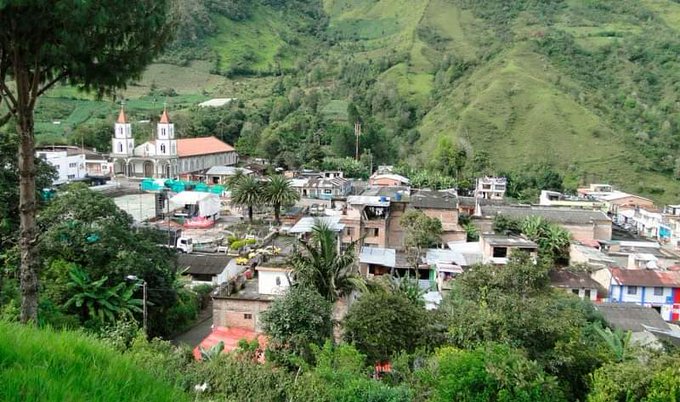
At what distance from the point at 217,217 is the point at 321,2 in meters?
129

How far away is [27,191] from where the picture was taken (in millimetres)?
7906

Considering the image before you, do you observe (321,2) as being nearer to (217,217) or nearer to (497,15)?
(497,15)

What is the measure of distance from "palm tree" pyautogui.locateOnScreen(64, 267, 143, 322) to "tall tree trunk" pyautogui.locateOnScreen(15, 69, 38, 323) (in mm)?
6031

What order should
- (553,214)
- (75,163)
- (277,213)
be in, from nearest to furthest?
(553,214) → (277,213) → (75,163)

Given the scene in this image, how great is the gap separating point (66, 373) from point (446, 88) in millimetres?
83274

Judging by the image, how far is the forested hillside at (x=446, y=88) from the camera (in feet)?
205

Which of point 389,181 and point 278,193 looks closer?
point 278,193

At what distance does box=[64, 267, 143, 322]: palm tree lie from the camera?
14.2m

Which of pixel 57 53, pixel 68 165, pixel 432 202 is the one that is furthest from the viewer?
pixel 68 165

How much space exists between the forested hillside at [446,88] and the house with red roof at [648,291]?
2962 centimetres

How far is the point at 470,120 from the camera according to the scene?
225 feet

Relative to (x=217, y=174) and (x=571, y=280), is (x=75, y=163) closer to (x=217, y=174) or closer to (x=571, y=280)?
(x=217, y=174)

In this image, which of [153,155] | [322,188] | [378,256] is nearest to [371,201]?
[378,256]

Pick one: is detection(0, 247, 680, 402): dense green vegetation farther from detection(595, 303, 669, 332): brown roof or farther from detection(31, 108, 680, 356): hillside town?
detection(595, 303, 669, 332): brown roof
